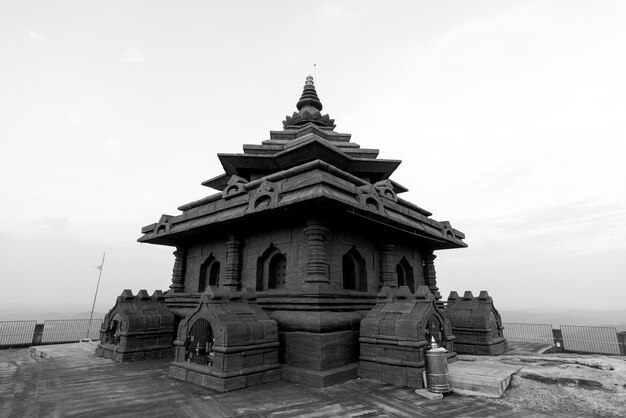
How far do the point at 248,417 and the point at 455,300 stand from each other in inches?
491

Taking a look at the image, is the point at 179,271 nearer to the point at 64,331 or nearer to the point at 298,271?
the point at 298,271

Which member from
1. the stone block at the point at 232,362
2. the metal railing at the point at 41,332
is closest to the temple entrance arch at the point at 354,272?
the stone block at the point at 232,362

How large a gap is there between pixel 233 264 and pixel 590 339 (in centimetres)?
1905

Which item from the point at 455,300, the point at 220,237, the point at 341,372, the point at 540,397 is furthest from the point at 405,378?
the point at 220,237

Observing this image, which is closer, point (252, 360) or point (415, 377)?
point (415, 377)

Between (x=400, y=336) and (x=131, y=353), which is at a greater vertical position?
(x=400, y=336)

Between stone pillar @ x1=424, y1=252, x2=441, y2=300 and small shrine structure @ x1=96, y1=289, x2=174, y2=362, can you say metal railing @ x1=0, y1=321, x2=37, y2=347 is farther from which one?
stone pillar @ x1=424, y1=252, x2=441, y2=300

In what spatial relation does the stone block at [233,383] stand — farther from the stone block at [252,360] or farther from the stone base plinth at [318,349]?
the stone base plinth at [318,349]

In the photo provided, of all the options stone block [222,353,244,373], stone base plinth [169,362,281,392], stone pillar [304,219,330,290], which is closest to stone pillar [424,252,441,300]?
stone pillar [304,219,330,290]

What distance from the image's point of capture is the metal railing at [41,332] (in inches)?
699

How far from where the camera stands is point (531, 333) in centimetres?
1986

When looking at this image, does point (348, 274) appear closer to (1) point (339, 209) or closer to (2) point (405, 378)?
(1) point (339, 209)

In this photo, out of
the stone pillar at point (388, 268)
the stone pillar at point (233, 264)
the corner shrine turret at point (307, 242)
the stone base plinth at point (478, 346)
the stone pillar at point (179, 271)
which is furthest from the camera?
the stone pillar at point (179, 271)

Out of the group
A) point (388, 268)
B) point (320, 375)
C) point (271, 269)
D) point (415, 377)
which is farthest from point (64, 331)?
point (415, 377)
